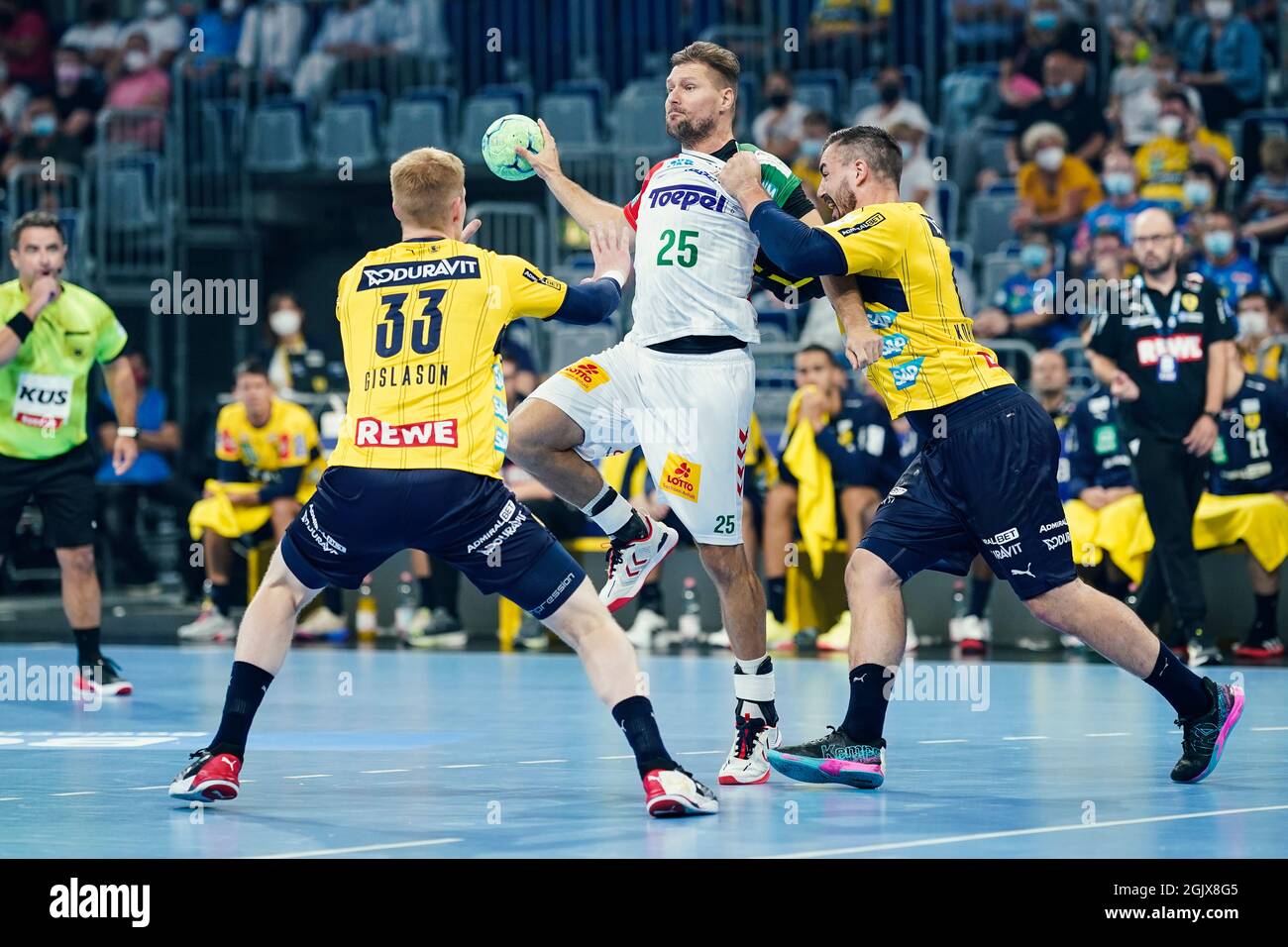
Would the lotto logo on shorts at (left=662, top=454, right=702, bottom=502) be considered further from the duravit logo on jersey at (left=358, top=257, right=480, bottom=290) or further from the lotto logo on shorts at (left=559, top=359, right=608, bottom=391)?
the duravit logo on jersey at (left=358, top=257, right=480, bottom=290)

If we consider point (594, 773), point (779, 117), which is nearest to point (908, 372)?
point (594, 773)

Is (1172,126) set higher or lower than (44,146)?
Result: lower

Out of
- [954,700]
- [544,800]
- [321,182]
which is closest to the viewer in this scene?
[544,800]

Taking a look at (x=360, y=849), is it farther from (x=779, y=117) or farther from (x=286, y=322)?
(x=779, y=117)

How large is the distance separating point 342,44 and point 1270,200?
31.8 ft

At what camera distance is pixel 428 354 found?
250 inches

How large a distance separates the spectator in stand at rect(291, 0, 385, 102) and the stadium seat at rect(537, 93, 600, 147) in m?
2.70

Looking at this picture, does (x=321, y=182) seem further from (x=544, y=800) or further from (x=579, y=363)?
(x=544, y=800)

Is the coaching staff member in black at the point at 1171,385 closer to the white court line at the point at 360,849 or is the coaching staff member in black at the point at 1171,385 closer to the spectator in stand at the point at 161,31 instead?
the white court line at the point at 360,849

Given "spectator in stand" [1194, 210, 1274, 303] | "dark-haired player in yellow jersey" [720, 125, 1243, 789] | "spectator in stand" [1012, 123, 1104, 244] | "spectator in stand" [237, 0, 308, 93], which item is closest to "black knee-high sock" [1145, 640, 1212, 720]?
"dark-haired player in yellow jersey" [720, 125, 1243, 789]

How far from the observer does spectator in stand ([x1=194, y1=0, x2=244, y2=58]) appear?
20.8 meters

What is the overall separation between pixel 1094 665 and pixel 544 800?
598 centimetres

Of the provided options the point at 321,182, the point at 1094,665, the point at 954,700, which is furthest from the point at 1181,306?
the point at 321,182
